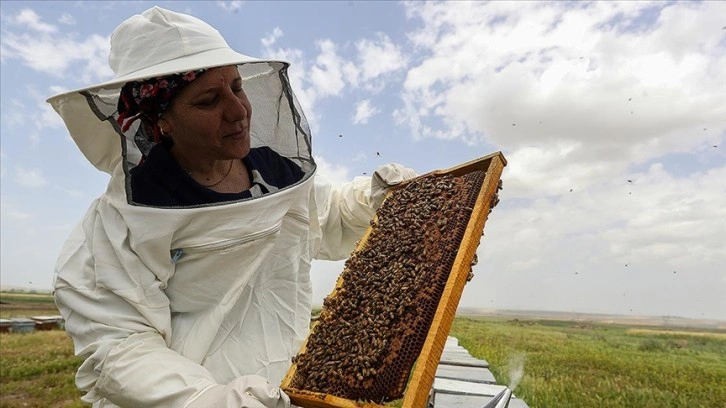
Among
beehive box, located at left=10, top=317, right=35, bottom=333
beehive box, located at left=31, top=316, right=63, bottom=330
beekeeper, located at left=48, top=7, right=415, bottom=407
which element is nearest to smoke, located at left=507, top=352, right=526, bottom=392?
beekeeper, located at left=48, top=7, right=415, bottom=407

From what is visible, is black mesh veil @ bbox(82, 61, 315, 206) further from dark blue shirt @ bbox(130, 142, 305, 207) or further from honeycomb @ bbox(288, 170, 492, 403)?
honeycomb @ bbox(288, 170, 492, 403)

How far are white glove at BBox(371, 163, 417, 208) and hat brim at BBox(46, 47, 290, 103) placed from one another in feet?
4.18

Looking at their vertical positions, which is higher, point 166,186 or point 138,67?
point 138,67

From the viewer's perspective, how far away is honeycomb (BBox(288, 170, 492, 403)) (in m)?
2.50

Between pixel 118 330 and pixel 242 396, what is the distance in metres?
0.77

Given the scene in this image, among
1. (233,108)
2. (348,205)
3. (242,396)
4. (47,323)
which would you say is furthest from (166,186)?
(47,323)

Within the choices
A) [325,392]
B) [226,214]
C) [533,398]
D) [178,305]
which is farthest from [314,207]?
[533,398]

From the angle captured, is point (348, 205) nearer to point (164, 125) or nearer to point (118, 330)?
point (164, 125)

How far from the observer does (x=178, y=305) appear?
2848mm

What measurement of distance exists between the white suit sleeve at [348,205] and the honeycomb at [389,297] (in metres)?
0.17

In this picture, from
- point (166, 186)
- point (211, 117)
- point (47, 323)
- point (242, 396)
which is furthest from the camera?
point (47, 323)

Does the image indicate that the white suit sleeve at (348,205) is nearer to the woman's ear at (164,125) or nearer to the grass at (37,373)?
the woman's ear at (164,125)

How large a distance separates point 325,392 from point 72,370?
1060 centimetres

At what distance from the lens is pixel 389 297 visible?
2.77 meters
